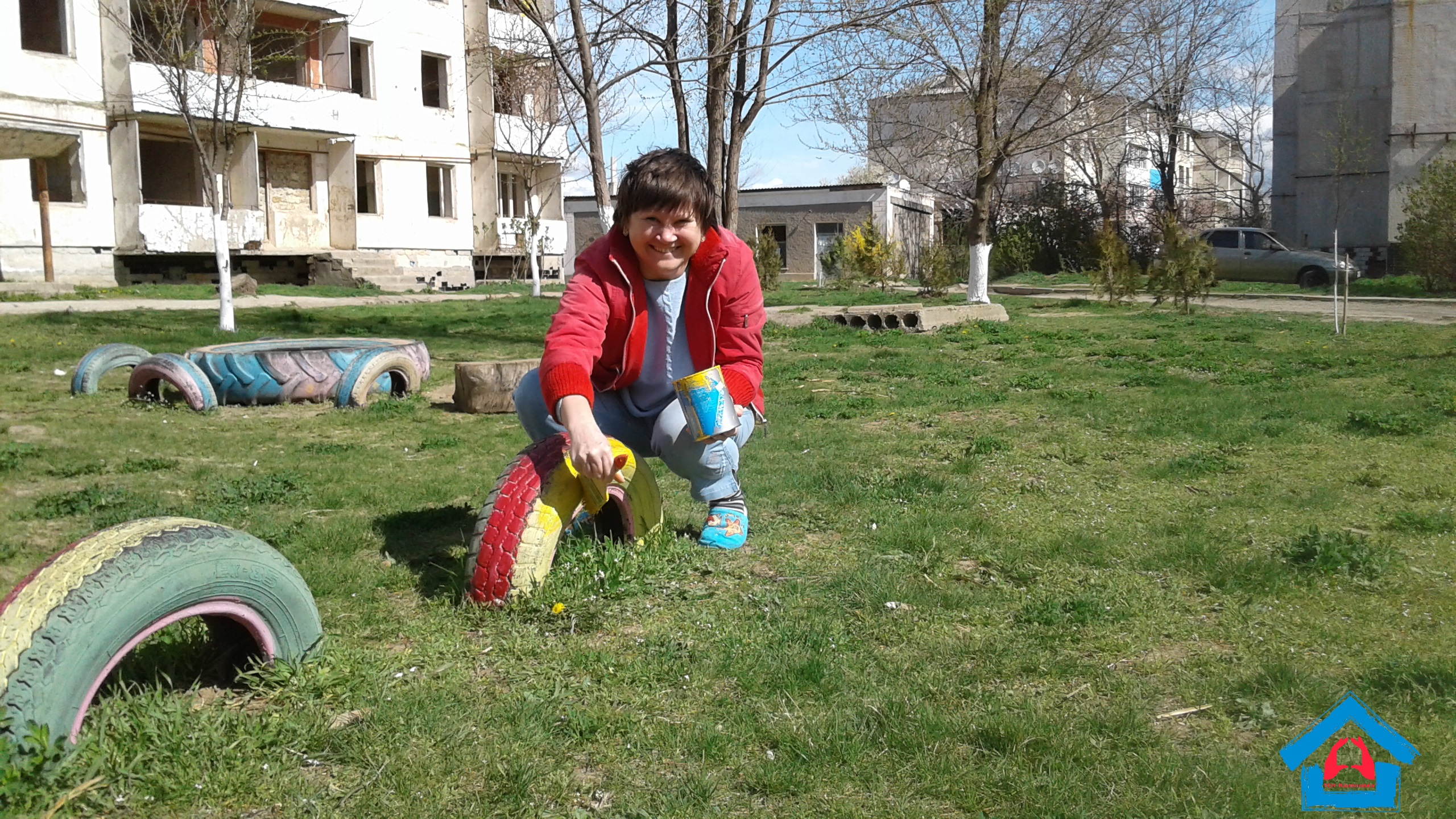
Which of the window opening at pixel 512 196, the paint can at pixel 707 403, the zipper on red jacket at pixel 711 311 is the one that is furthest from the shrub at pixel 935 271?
the paint can at pixel 707 403

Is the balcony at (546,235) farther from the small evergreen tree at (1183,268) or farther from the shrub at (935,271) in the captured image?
the small evergreen tree at (1183,268)

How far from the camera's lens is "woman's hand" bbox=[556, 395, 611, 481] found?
3.54 meters

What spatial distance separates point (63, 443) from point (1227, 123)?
4961cm

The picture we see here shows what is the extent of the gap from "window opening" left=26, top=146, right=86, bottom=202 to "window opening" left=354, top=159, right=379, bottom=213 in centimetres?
751

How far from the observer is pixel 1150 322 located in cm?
1645

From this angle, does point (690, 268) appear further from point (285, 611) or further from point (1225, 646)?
point (1225, 646)

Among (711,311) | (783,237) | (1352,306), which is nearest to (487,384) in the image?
(711,311)

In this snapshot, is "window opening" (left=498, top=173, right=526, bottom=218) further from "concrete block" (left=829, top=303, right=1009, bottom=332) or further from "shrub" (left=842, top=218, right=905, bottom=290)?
"concrete block" (left=829, top=303, right=1009, bottom=332)

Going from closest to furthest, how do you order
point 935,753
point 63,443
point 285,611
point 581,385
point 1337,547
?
point 935,753, point 285,611, point 581,385, point 1337,547, point 63,443

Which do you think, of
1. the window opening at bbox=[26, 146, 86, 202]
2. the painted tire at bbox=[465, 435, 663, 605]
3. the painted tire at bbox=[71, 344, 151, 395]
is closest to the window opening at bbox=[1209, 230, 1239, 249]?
the painted tire at bbox=[71, 344, 151, 395]

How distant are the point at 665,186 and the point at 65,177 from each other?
25.3m

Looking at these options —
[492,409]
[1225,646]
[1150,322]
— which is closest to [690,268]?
[1225,646]

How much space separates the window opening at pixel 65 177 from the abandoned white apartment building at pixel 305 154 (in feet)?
0.13

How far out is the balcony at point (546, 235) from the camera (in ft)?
112
